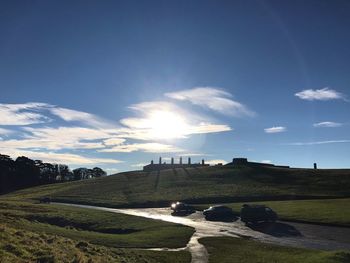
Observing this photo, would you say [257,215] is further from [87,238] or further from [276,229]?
[87,238]

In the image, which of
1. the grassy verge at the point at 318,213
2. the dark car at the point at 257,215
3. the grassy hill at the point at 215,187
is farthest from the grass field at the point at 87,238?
the grassy hill at the point at 215,187

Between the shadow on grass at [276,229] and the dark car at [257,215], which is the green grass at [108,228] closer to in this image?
the shadow on grass at [276,229]

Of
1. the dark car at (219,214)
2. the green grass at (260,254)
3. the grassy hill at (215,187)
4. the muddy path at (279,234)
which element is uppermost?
the grassy hill at (215,187)

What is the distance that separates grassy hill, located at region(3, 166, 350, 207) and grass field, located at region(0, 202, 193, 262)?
Result: 1210 inches

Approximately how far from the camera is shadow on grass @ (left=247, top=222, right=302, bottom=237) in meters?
41.1

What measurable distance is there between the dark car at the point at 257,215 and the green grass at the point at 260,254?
14.4 meters

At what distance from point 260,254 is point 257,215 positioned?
825 inches

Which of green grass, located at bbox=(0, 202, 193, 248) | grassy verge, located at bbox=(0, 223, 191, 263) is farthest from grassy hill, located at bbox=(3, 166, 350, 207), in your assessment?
grassy verge, located at bbox=(0, 223, 191, 263)

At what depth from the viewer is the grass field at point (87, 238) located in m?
20.5

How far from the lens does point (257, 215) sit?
50562 mm

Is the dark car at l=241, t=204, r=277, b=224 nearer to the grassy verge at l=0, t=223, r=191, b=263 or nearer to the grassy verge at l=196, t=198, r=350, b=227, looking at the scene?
the grassy verge at l=196, t=198, r=350, b=227

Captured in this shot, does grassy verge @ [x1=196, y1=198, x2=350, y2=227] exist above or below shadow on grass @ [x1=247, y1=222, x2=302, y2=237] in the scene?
above

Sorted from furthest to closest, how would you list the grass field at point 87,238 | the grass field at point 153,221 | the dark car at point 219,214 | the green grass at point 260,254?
the dark car at point 219,214 → the green grass at point 260,254 → the grass field at point 153,221 → the grass field at point 87,238

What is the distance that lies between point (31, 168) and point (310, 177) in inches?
5243
